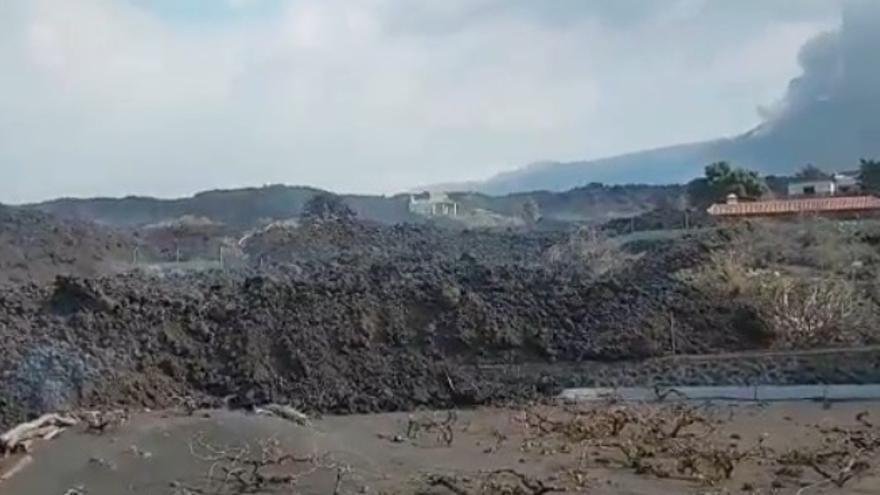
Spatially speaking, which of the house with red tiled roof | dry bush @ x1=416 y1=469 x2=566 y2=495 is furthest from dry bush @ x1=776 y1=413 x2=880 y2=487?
the house with red tiled roof

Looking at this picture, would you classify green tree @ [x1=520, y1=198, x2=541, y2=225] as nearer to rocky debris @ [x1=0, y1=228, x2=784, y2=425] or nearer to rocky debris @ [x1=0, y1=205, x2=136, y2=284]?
rocky debris @ [x1=0, y1=205, x2=136, y2=284]

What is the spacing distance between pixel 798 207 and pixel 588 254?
32.5 feet

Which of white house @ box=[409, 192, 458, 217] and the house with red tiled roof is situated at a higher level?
white house @ box=[409, 192, 458, 217]

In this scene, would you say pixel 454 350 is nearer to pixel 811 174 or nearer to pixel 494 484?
pixel 494 484

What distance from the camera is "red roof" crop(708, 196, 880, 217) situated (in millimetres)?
34156

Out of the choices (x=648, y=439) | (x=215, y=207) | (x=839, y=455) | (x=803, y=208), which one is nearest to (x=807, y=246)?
(x=803, y=208)

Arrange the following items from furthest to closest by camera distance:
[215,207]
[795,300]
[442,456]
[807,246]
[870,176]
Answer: [215,207]
[870,176]
[807,246]
[795,300]
[442,456]

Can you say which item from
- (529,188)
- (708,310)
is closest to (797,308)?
(708,310)

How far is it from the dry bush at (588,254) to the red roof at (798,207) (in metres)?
4.94

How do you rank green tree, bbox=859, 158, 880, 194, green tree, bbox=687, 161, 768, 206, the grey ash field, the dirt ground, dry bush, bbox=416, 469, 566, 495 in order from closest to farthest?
dry bush, bbox=416, 469, 566, 495 → the dirt ground → the grey ash field → green tree, bbox=687, 161, 768, 206 → green tree, bbox=859, 158, 880, 194

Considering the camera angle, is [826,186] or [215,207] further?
[215,207]

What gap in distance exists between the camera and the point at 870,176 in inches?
1699

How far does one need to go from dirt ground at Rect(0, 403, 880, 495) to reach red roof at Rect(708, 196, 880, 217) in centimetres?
2085

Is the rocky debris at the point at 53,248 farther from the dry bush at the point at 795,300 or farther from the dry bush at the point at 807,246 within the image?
the dry bush at the point at 807,246
